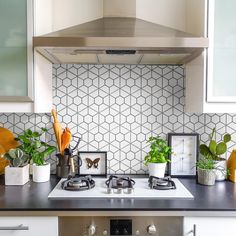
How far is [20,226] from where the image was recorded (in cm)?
127

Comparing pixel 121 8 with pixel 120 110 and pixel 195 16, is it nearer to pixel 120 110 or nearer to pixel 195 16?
pixel 195 16

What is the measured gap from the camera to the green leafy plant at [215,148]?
5.76 ft

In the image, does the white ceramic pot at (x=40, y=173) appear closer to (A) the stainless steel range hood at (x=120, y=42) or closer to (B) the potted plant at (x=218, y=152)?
(A) the stainless steel range hood at (x=120, y=42)

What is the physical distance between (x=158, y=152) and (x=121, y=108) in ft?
1.28

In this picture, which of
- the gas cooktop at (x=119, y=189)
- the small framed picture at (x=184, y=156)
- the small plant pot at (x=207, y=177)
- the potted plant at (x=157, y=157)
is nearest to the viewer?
the gas cooktop at (x=119, y=189)

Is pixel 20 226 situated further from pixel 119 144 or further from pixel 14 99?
Answer: pixel 119 144

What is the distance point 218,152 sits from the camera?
1.77 meters

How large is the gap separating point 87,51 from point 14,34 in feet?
1.32

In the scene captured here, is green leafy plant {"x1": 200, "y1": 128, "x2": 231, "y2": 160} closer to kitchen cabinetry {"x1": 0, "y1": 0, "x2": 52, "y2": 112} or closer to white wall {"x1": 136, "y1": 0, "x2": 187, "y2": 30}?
white wall {"x1": 136, "y1": 0, "x2": 187, "y2": 30}

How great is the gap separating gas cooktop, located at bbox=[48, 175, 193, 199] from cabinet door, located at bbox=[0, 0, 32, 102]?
53cm

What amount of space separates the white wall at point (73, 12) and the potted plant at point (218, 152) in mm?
1129

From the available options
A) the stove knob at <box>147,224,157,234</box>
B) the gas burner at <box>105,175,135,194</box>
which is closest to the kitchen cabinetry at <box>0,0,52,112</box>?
the gas burner at <box>105,175,135,194</box>

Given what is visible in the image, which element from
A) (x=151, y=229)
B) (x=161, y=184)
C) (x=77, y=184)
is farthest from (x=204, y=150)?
(x=77, y=184)

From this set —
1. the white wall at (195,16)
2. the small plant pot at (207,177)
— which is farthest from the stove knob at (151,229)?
the white wall at (195,16)
